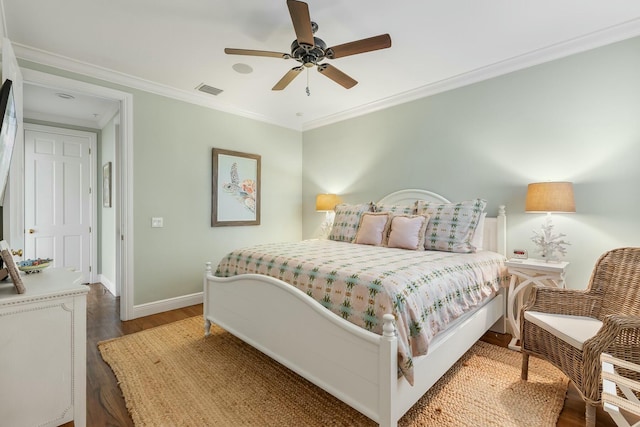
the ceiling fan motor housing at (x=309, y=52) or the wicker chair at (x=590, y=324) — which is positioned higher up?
the ceiling fan motor housing at (x=309, y=52)

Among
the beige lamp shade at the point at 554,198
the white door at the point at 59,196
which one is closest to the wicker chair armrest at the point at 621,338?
the beige lamp shade at the point at 554,198

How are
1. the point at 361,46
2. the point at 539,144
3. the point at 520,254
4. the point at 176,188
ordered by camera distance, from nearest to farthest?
the point at 361,46 → the point at 520,254 → the point at 539,144 → the point at 176,188

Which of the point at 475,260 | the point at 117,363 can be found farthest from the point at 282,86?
the point at 117,363

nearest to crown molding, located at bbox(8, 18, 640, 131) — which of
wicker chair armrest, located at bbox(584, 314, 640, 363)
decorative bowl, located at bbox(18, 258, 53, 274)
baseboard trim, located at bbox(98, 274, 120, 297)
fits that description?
decorative bowl, located at bbox(18, 258, 53, 274)

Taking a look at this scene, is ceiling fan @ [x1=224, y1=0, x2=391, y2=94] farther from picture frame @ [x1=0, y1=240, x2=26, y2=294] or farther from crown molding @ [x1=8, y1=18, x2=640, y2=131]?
picture frame @ [x1=0, y1=240, x2=26, y2=294]

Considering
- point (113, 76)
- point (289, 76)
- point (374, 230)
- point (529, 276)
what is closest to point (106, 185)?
point (113, 76)

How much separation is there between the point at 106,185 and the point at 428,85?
4.64m

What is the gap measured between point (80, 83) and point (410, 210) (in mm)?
3555

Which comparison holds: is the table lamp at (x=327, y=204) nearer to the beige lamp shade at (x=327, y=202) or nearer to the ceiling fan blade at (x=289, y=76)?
the beige lamp shade at (x=327, y=202)

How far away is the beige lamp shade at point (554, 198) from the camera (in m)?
2.20

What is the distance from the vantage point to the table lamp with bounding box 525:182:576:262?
221cm

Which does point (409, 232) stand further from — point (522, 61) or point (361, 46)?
point (522, 61)

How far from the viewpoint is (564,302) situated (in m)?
1.89

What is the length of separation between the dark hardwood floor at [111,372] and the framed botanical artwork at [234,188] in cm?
122
